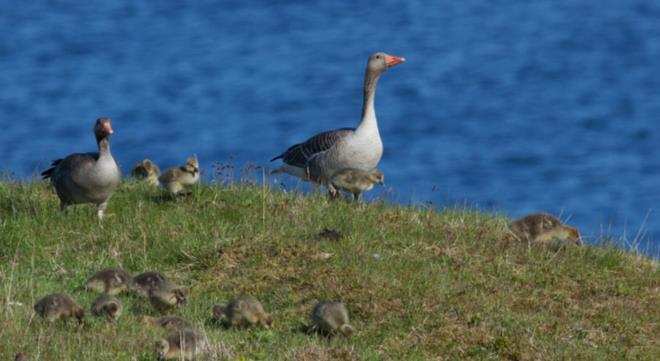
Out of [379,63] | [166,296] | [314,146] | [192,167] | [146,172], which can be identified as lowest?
[166,296]

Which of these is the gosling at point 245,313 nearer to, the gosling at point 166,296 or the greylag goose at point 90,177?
the gosling at point 166,296

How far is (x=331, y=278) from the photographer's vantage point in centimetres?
1440

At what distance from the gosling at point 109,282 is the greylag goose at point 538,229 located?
4275mm

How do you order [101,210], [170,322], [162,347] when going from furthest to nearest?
[101,210] → [170,322] → [162,347]

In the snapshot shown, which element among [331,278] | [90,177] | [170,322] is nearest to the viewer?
[170,322]

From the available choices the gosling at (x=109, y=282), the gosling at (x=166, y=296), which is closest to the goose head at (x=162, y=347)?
the gosling at (x=166, y=296)

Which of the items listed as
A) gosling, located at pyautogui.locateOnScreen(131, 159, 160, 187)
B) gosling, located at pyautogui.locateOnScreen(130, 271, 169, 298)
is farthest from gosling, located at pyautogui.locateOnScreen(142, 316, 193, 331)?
gosling, located at pyautogui.locateOnScreen(131, 159, 160, 187)

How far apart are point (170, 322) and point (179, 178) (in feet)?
13.5

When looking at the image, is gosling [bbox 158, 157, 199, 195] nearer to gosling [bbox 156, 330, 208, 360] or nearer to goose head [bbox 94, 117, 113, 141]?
goose head [bbox 94, 117, 113, 141]

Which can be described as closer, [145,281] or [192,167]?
[145,281]

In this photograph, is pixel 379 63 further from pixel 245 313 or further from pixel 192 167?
pixel 245 313

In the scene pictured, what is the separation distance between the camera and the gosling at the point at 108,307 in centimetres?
1311

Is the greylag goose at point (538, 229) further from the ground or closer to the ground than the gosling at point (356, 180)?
closer to the ground

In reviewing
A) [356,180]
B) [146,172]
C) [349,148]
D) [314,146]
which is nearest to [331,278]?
[356,180]
